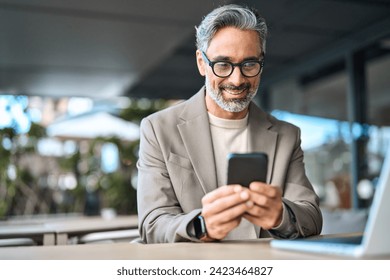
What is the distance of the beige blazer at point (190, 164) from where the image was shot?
165 centimetres

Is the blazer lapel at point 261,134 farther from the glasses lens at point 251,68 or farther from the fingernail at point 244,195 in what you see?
the fingernail at point 244,195

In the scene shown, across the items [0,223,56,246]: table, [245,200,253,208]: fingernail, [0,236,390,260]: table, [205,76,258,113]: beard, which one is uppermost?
[205,76,258,113]: beard

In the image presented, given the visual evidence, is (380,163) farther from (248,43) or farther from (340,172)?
(248,43)

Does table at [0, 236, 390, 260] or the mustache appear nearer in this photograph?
table at [0, 236, 390, 260]

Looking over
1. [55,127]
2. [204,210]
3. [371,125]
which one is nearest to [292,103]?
[371,125]

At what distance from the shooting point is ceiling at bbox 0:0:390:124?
3.94 metres

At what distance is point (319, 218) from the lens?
5.44 feet

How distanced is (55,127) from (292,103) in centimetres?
322

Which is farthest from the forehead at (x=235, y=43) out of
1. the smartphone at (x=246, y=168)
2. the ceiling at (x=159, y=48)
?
the ceiling at (x=159, y=48)

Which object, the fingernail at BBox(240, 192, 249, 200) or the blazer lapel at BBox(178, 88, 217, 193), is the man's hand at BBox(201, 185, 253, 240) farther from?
the blazer lapel at BBox(178, 88, 217, 193)

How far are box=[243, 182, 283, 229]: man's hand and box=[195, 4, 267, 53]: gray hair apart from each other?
2.05 ft

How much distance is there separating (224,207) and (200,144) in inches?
19.3

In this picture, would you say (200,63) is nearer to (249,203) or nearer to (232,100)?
(232,100)

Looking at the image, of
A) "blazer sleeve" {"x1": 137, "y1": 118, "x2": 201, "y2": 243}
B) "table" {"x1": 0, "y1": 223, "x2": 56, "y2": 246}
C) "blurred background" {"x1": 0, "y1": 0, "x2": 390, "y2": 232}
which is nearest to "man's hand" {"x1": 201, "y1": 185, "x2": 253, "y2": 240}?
"blazer sleeve" {"x1": 137, "y1": 118, "x2": 201, "y2": 243}
